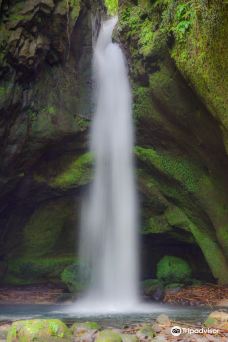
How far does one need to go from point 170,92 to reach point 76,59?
4.03 meters

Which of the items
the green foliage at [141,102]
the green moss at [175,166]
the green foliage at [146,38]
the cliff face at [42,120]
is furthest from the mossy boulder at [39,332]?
the green foliage at [146,38]

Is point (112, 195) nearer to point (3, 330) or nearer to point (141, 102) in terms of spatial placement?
point (141, 102)

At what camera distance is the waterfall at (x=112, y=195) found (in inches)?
503

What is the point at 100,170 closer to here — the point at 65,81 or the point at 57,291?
the point at 65,81

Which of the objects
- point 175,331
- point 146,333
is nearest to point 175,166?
point 175,331

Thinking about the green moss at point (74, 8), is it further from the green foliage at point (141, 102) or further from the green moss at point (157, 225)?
the green moss at point (157, 225)

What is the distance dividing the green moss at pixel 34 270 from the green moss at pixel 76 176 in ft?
9.62

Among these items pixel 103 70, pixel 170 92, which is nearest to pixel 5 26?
pixel 103 70

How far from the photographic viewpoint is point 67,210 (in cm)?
1425

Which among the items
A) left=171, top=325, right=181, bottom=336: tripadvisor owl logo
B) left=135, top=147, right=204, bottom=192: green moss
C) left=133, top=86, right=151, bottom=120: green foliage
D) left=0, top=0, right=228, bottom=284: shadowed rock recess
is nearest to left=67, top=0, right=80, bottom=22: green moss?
left=0, top=0, right=228, bottom=284: shadowed rock recess

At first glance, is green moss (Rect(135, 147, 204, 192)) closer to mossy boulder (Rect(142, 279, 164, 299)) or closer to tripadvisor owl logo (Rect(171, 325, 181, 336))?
mossy boulder (Rect(142, 279, 164, 299))

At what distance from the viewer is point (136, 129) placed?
12.9 metres

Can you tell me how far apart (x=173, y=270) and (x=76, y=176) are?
448cm

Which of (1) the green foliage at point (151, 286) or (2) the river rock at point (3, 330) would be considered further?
(1) the green foliage at point (151, 286)
